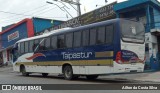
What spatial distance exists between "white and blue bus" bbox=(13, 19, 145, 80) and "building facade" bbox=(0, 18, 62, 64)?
20.2 metres

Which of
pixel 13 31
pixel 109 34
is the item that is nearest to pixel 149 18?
pixel 109 34

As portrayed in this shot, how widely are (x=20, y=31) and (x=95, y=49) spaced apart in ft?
96.8

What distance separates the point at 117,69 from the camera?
1552cm

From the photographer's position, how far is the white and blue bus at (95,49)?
51.3 ft

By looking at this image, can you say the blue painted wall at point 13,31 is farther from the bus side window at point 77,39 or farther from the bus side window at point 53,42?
the bus side window at point 77,39

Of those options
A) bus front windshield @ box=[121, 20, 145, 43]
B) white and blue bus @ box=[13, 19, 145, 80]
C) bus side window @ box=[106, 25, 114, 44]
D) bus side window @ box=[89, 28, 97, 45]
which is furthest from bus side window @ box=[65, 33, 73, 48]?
bus front windshield @ box=[121, 20, 145, 43]

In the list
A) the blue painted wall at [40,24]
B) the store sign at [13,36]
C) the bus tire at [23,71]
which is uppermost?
the blue painted wall at [40,24]

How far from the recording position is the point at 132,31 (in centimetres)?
1631

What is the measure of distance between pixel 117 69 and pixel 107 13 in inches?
497

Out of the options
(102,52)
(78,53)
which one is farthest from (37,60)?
(102,52)

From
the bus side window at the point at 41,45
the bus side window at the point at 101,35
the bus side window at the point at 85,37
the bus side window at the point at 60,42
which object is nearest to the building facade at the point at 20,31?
the bus side window at the point at 41,45

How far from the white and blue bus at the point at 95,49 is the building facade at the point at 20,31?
20.2 meters

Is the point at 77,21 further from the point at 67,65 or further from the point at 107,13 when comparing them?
the point at 67,65

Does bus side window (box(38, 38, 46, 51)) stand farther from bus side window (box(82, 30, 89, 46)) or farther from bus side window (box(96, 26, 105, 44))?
bus side window (box(96, 26, 105, 44))
